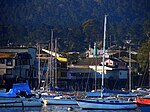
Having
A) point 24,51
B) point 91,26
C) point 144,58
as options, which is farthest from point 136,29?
point 24,51

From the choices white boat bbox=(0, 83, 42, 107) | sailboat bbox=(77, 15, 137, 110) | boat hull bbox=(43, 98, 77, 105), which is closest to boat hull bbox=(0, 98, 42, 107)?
white boat bbox=(0, 83, 42, 107)

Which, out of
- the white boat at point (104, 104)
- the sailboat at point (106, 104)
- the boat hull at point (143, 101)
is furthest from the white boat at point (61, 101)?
the boat hull at point (143, 101)

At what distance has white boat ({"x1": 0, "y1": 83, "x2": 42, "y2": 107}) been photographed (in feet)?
159

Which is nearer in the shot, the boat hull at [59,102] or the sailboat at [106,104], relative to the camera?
the sailboat at [106,104]

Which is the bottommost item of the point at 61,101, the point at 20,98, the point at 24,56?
the point at 61,101

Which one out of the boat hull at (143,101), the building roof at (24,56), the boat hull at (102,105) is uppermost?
the building roof at (24,56)

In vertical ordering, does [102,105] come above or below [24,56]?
below

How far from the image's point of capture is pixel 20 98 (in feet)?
161

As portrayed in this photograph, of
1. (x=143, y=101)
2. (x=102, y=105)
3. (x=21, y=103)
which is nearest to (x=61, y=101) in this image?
(x=21, y=103)

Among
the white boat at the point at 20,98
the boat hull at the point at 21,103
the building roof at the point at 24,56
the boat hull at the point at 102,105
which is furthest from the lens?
the building roof at the point at 24,56

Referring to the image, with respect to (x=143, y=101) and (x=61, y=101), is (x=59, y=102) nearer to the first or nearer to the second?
(x=61, y=101)

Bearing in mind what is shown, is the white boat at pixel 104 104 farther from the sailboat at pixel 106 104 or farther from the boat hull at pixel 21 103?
the boat hull at pixel 21 103

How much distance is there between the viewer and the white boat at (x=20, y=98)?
48.5m

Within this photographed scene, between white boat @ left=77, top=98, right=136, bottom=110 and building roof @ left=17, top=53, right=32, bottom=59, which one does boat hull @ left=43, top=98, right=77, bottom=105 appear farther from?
building roof @ left=17, top=53, right=32, bottom=59
